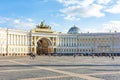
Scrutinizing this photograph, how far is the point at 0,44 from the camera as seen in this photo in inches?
4552

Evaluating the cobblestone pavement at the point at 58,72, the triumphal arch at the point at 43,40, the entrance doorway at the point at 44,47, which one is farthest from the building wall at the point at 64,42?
the cobblestone pavement at the point at 58,72

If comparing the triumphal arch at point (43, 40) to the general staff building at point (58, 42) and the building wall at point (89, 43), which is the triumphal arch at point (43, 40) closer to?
the general staff building at point (58, 42)

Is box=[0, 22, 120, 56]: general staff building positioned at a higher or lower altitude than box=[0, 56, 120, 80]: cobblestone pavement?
higher

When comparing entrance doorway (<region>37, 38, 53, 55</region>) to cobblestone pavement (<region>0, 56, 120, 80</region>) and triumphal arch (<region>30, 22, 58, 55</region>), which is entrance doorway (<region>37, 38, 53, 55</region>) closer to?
triumphal arch (<region>30, 22, 58, 55</region>)

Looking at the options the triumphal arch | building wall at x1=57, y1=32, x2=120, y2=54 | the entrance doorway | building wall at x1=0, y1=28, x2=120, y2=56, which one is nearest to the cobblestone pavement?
building wall at x1=0, y1=28, x2=120, y2=56

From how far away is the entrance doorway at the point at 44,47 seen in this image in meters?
140

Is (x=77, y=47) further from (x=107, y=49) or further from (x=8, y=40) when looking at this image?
(x=8, y=40)

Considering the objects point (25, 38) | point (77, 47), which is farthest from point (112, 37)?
point (25, 38)

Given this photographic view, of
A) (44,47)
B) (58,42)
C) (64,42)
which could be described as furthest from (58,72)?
(64,42)

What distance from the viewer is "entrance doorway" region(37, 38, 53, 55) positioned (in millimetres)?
140125

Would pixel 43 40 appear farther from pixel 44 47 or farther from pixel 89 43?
pixel 89 43

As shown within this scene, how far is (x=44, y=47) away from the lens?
143m

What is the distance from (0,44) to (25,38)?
756 inches

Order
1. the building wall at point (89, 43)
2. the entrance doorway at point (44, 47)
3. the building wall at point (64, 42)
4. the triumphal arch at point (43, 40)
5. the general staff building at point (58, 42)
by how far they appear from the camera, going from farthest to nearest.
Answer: the building wall at point (89, 43) < the entrance doorway at point (44, 47) < the triumphal arch at point (43, 40) < the general staff building at point (58, 42) < the building wall at point (64, 42)
